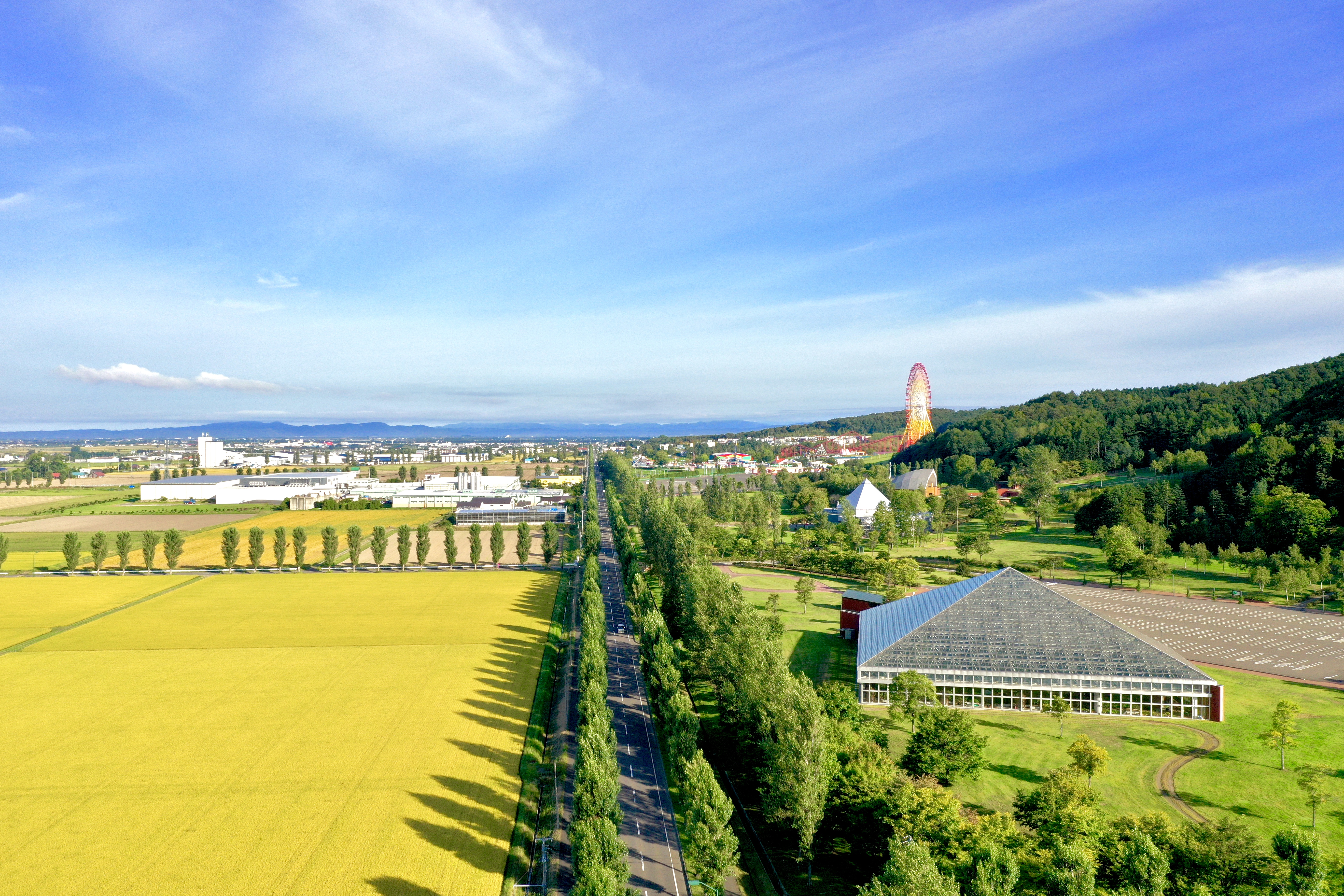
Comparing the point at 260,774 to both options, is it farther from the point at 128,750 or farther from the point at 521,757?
the point at 521,757

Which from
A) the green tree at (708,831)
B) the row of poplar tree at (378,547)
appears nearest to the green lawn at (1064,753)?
the green tree at (708,831)

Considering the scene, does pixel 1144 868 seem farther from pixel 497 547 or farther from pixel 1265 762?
pixel 497 547

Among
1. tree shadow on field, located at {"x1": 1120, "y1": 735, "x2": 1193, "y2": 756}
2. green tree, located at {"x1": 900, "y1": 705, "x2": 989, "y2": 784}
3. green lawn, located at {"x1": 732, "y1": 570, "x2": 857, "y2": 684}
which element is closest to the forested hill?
green lawn, located at {"x1": 732, "y1": 570, "x2": 857, "y2": 684}

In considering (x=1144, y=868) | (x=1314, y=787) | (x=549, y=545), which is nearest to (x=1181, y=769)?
(x=1314, y=787)

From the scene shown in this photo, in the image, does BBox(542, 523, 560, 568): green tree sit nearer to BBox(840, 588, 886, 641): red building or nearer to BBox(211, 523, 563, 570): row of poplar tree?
BBox(211, 523, 563, 570): row of poplar tree

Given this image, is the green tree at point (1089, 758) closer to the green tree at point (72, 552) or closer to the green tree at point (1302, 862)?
the green tree at point (1302, 862)

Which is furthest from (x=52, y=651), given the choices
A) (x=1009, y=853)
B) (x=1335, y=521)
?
(x=1335, y=521)
